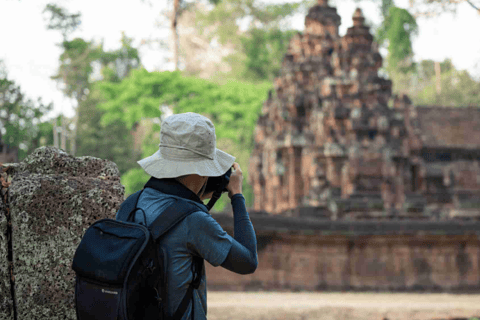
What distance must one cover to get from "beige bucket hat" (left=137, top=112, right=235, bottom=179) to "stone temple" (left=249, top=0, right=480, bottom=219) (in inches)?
497

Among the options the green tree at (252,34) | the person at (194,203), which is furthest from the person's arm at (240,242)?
the green tree at (252,34)

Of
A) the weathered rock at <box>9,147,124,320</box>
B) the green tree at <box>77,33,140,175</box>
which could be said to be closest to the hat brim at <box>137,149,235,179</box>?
the weathered rock at <box>9,147,124,320</box>

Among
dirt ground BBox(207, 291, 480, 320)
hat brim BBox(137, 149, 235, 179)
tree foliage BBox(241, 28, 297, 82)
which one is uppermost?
tree foliage BBox(241, 28, 297, 82)

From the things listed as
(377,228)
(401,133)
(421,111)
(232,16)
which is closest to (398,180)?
(401,133)

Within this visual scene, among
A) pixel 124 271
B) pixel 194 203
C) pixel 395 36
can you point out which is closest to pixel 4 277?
pixel 124 271

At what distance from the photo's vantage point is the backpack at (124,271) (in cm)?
188

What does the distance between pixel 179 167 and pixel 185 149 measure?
0.07 m

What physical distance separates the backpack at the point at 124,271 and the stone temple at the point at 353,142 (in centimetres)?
1283

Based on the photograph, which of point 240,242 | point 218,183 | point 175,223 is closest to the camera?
point 175,223

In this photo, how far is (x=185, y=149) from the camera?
2.17m

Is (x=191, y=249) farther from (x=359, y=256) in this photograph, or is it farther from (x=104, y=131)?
(x=104, y=131)

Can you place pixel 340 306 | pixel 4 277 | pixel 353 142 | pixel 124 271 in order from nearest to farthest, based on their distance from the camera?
pixel 124 271 < pixel 4 277 < pixel 340 306 < pixel 353 142

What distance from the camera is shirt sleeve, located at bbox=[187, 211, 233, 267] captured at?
1988mm

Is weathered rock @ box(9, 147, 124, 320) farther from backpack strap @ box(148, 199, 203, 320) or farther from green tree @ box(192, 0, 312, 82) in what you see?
green tree @ box(192, 0, 312, 82)
